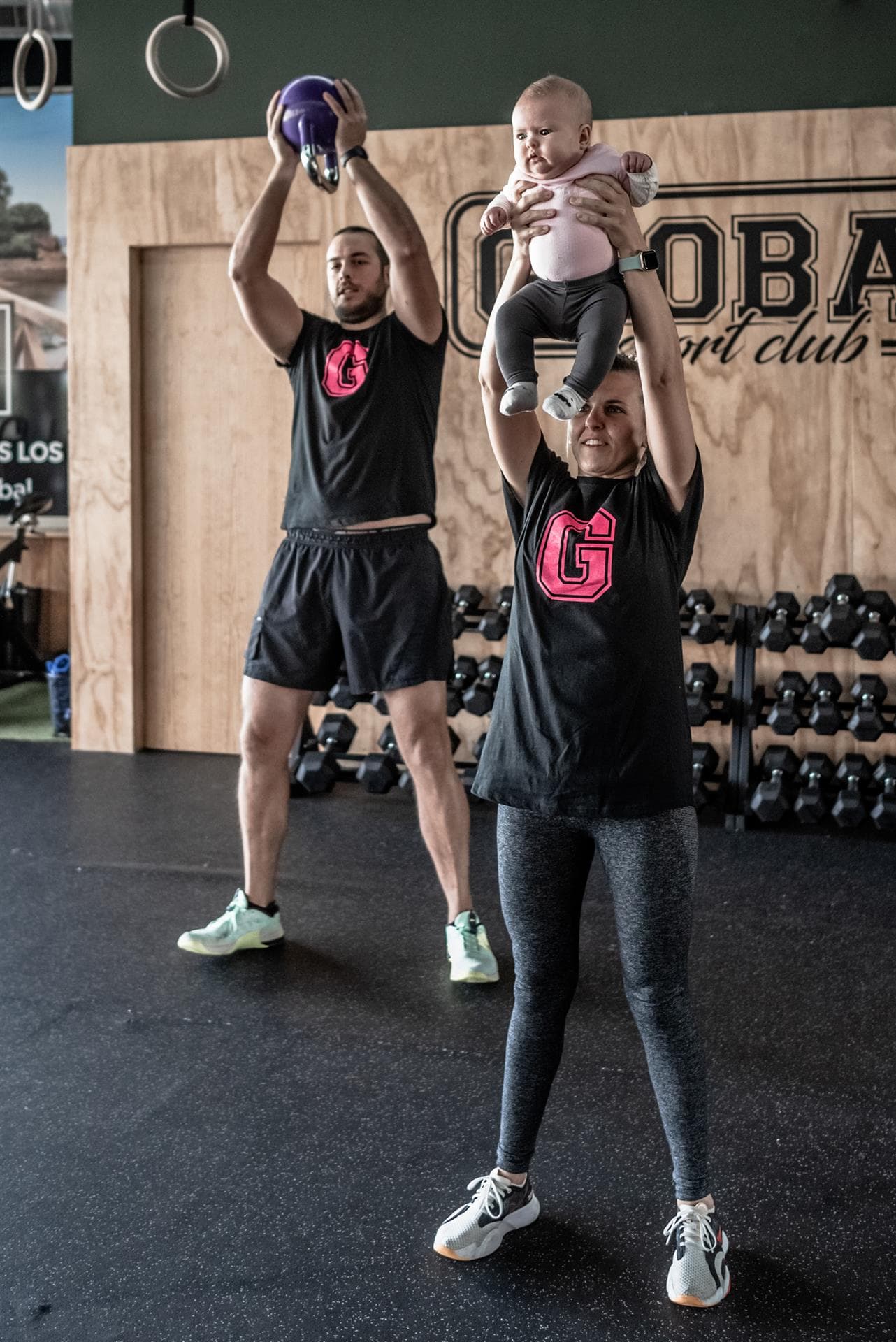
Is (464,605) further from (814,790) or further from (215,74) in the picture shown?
(215,74)

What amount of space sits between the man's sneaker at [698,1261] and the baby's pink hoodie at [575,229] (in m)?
1.14

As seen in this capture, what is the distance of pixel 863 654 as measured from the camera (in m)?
3.69

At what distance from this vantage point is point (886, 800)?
12.1 feet

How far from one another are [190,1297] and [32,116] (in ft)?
18.6

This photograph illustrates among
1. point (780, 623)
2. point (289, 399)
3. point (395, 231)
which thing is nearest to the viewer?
point (395, 231)

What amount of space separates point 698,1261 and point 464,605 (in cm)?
274

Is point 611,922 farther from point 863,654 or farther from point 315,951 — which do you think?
point 863,654

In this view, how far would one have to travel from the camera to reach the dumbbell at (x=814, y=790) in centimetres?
371

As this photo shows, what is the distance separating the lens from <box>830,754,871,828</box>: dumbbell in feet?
12.1

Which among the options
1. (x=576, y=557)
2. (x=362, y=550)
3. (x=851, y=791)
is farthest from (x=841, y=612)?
(x=576, y=557)

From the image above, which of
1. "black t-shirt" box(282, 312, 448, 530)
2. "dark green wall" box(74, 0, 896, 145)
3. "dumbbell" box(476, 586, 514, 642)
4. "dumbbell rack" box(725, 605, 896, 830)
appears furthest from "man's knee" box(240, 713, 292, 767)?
"dark green wall" box(74, 0, 896, 145)

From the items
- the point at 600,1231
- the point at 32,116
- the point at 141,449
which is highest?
the point at 32,116

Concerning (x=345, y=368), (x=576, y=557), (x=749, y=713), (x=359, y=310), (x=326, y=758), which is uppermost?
(x=359, y=310)

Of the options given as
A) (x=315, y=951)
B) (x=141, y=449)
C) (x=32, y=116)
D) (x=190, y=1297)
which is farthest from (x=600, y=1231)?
(x=32, y=116)
